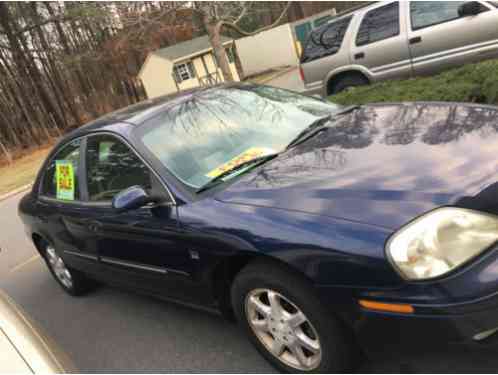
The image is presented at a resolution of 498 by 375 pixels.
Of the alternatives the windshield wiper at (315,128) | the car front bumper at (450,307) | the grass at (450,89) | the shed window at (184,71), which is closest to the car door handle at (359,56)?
the grass at (450,89)

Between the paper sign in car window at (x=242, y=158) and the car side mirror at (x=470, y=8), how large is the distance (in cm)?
528

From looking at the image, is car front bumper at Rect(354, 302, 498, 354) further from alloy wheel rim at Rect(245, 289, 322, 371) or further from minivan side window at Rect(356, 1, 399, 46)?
minivan side window at Rect(356, 1, 399, 46)

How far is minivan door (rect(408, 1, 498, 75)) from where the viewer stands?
6746mm

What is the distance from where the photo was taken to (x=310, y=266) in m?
2.12

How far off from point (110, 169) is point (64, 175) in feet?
2.66

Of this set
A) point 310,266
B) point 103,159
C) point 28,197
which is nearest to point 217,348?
point 310,266

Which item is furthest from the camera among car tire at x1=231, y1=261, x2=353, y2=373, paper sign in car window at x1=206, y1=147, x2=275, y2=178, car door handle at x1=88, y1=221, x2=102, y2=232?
car door handle at x1=88, y1=221, x2=102, y2=232

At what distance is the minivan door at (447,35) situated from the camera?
6746 mm

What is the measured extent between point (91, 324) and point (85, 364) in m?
0.64

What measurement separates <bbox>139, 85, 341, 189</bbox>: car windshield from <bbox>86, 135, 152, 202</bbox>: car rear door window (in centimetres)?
16

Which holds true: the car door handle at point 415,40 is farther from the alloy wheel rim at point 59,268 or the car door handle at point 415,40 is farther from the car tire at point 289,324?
the car tire at point 289,324

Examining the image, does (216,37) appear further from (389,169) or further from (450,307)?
(450,307)

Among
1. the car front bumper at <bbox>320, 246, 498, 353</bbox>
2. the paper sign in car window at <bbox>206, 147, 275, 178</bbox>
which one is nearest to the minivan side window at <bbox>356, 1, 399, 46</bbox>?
the paper sign in car window at <bbox>206, 147, 275, 178</bbox>

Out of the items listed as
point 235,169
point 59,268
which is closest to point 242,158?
point 235,169
